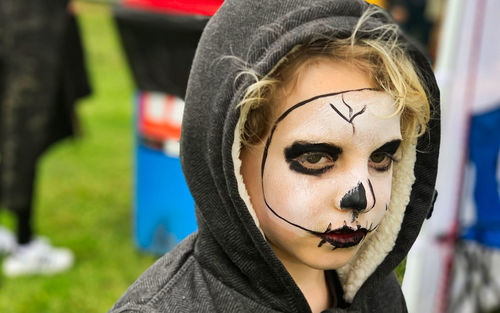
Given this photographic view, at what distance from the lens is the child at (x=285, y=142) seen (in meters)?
1.14

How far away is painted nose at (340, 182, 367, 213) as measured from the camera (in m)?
1.13

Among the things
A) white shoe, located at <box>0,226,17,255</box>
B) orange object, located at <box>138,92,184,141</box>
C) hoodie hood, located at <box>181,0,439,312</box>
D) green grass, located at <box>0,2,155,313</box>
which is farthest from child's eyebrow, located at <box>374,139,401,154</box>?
white shoe, located at <box>0,226,17,255</box>

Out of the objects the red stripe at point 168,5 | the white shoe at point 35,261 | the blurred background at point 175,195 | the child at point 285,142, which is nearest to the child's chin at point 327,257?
the child at point 285,142

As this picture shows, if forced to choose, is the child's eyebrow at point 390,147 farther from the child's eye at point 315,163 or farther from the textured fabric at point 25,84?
the textured fabric at point 25,84

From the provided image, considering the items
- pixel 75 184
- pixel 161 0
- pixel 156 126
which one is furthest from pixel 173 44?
pixel 75 184

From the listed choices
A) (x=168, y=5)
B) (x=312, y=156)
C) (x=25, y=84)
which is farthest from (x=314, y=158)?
(x=25, y=84)

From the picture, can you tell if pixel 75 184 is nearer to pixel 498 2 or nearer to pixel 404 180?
pixel 498 2

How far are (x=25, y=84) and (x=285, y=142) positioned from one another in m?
2.51

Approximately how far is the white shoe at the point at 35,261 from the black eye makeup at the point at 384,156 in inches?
114

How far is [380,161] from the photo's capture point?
3.98 ft

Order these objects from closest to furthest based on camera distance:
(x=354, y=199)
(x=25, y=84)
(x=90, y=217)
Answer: (x=354, y=199) → (x=25, y=84) → (x=90, y=217)

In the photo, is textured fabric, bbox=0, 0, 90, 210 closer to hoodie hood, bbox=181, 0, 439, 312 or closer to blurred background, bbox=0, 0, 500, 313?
blurred background, bbox=0, 0, 500, 313

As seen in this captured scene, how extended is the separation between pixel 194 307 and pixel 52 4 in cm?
257

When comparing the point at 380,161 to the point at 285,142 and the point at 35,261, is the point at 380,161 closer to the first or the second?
the point at 285,142
